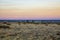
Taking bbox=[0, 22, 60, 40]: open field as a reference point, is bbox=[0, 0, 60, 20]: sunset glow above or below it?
above

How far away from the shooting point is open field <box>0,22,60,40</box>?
156 centimetres

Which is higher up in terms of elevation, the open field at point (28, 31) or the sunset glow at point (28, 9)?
the sunset glow at point (28, 9)

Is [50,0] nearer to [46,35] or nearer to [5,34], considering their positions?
[46,35]

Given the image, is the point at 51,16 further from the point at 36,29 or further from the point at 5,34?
the point at 5,34

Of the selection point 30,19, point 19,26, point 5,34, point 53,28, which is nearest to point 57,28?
point 53,28

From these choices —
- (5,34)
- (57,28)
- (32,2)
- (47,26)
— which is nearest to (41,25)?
(47,26)

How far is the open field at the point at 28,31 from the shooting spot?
156cm

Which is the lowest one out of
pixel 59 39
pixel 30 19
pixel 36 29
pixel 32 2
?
pixel 59 39

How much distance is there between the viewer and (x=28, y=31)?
1.60 metres

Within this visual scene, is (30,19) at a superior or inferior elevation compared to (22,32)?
superior

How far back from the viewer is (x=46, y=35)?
1569mm

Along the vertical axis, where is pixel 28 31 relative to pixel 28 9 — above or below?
below

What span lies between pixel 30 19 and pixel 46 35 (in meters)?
0.27

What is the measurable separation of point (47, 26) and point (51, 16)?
0.43 feet
